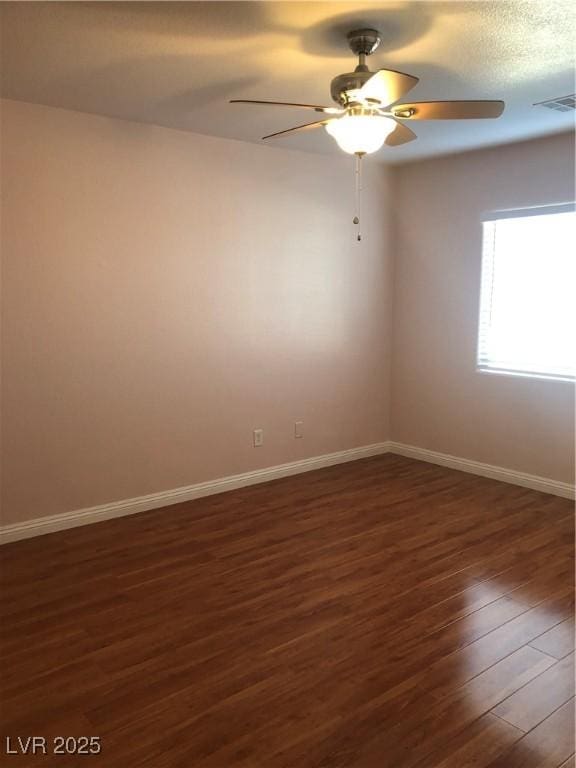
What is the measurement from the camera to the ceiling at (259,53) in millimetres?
2219

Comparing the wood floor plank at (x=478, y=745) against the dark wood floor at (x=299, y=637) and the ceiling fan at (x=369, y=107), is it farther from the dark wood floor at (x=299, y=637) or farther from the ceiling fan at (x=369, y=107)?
the ceiling fan at (x=369, y=107)

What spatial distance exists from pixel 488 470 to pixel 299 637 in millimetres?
2716

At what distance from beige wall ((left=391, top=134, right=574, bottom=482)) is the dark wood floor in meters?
0.69

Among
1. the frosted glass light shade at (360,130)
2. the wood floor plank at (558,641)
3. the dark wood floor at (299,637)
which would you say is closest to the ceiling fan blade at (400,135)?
the frosted glass light shade at (360,130)

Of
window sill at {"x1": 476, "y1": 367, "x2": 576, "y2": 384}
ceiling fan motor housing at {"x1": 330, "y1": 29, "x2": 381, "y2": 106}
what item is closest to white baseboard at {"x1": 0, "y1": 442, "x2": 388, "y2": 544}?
window sill at {"x1": 476, "y1": 367, "x2": 576, "y2": 384}

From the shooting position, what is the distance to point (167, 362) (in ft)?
13.3

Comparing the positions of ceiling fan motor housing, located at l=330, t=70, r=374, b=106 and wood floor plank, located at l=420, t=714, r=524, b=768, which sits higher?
ceiling fan motor housing, located at l=330, t=70, r=374, b=106

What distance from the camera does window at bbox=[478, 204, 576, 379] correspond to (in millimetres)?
4230

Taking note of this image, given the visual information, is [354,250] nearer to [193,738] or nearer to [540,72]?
[540,72]

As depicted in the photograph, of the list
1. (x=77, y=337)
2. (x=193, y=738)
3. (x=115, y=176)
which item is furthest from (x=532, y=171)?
(x=193, y=738)

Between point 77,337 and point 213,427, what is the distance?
3.88 feet

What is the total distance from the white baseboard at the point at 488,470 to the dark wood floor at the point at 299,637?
0.27m

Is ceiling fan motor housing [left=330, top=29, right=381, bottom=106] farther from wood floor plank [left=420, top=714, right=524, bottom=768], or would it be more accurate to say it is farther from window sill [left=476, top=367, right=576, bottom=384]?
window sill [left=476, top=367, right=576, bottom=384]

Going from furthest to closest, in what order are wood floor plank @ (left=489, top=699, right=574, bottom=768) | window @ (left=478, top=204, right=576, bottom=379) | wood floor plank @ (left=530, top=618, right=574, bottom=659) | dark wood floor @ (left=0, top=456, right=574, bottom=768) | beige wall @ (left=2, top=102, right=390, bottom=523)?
window @ (left=478, top=204, right=576, bottom=379)
beige wall @ (left=2, top=102, right=390, bottom=523)
wood floor plank @ (left=530, top=618, right=574, bottom=659)
dark wood floor @ (left=0, top=456, right=574, bottom=768)
wood floor plank @ (left=489, top=699, right=574, bottom=768)
